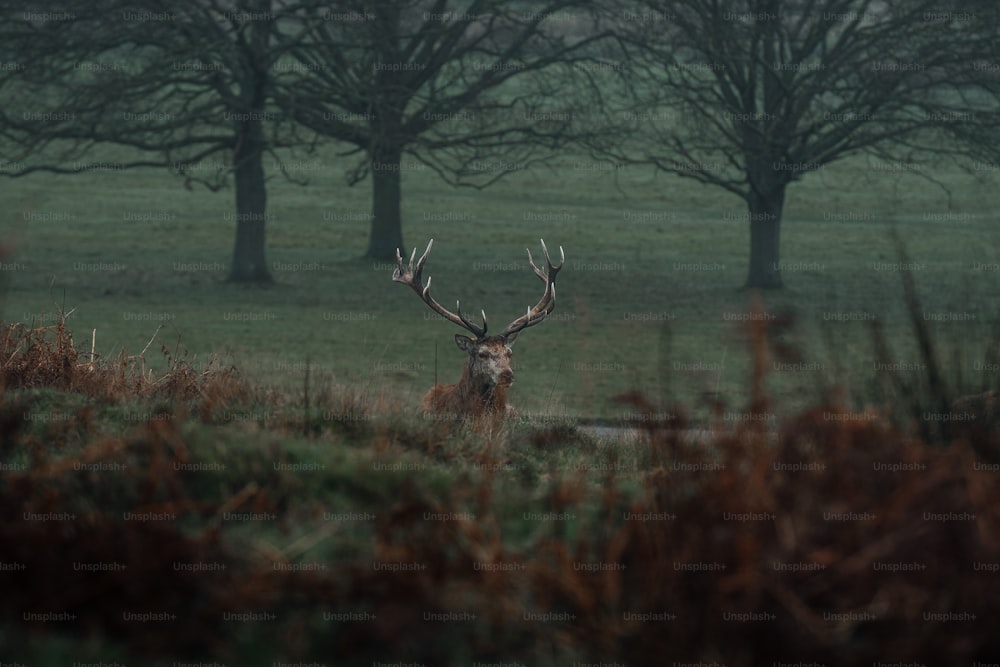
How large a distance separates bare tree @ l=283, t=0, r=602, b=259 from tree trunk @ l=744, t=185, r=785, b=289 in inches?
177

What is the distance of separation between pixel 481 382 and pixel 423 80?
17058 mm

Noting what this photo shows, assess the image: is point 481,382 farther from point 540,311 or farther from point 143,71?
point 143,71

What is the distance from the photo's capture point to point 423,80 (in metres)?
28.4

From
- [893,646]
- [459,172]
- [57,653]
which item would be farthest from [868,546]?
[459,172]

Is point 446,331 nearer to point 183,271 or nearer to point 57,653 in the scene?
point 183,271

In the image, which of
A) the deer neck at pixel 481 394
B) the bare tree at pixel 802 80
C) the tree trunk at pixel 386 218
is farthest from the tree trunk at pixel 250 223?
the deer neck at pixel 481 394

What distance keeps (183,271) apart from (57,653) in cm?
2536

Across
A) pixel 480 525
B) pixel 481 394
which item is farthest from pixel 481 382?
pixel 480 525

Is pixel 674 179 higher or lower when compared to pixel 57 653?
higher

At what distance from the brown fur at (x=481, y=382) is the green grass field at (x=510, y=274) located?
46 cm

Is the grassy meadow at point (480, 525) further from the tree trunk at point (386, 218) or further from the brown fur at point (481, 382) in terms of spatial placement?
the tree trunk at point (386, 218)

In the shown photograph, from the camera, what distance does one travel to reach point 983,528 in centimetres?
525

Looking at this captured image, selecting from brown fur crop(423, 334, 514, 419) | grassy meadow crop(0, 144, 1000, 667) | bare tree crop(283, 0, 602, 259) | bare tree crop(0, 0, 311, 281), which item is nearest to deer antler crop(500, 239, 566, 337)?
brown fur crop(423, 334, 514, 419)

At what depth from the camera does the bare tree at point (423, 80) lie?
2666 cm
